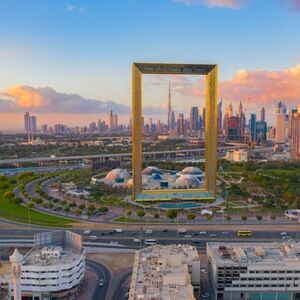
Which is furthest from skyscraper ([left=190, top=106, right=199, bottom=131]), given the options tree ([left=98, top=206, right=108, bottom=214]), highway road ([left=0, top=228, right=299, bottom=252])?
highway road ([left=0, top=228, right=299, bottom=252])

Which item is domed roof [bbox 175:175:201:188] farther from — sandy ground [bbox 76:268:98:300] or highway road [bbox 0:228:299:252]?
sandy ground [bbox 76:268:98:300]

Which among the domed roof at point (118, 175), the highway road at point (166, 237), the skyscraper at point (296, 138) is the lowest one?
the highway road at point (166, 237)

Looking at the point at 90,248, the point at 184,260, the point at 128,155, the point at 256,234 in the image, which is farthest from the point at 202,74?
the point at 128,155

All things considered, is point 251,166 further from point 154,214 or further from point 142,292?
point 142,292

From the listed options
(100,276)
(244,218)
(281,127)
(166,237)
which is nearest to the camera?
(100,276)

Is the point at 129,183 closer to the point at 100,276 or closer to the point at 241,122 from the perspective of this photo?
the point at 100,276

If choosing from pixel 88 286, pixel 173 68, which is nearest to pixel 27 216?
pixel 88 286

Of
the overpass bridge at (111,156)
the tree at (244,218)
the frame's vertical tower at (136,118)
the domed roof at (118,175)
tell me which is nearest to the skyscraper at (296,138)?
the overpass bridge at (111,156)

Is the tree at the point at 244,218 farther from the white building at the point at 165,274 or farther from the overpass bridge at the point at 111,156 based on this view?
the overpass bridge at the point at 111,156
